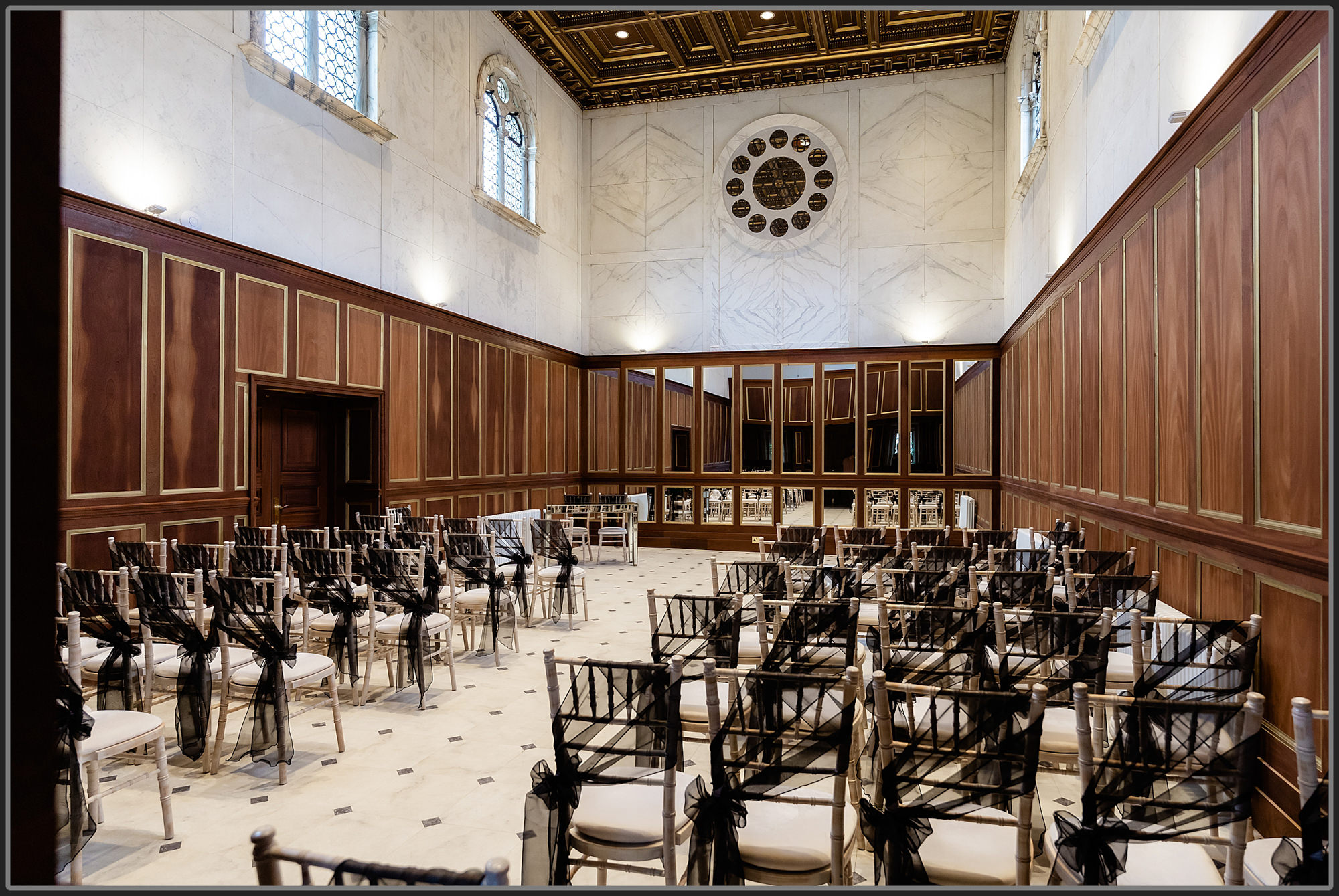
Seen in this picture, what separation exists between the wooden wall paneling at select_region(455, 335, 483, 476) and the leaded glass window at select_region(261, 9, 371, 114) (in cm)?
350

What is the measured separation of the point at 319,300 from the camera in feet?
27.9

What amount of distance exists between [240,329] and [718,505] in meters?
8.82

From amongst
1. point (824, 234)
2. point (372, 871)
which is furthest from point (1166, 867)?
point (824, 234)

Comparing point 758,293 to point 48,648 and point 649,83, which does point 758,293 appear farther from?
point 48,648

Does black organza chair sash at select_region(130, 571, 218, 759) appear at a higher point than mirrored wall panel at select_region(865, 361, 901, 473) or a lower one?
lower

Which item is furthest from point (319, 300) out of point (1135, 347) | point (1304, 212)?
point (1304, 212)

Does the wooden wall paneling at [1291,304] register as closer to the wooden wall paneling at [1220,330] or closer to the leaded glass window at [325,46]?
the wooden wall paneling at [1220,330]

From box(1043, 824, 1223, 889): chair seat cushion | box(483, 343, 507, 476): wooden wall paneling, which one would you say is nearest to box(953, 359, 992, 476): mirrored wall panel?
box(483, 343, 507, 476): wooden wall paneling

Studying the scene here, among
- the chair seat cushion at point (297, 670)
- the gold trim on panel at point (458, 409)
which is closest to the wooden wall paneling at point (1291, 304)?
the chair seat cushion at point (297, 670)

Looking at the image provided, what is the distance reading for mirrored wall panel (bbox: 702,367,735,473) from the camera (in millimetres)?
14203

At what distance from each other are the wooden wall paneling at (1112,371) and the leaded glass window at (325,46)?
844 cm

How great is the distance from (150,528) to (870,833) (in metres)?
6.83

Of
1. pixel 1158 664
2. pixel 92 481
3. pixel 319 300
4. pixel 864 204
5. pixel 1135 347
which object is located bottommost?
pixel 1158 664

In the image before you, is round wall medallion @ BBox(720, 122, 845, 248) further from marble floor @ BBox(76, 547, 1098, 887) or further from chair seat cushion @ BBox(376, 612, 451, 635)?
marble floor @ BBox(76, 547, 1098, 887)
